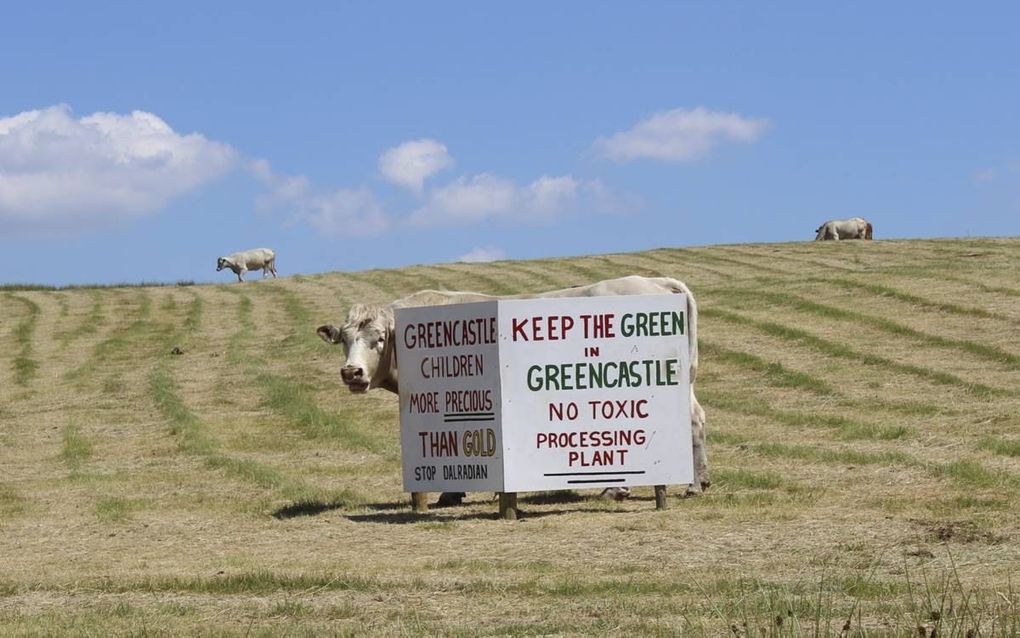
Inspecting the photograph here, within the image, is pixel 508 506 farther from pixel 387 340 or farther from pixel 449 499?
pixel 387 340

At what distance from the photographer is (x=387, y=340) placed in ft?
50.6

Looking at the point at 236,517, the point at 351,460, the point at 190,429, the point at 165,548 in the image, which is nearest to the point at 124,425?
the point at 190,429

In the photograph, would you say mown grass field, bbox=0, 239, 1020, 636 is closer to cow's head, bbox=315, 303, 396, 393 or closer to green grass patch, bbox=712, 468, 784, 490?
green grass patch, bbox=712, 468, 784, 490

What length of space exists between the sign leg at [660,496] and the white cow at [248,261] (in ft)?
194

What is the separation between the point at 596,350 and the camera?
14.1 m

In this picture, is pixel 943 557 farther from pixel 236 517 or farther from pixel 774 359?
pixel 774 359

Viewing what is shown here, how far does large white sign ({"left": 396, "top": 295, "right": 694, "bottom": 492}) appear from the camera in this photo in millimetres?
13984

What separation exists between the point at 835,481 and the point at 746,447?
292cm

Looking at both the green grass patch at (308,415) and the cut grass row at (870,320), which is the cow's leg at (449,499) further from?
the cut grass row at (870,320)

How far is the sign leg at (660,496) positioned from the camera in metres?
13.8

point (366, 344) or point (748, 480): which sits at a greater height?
point (366, 344)

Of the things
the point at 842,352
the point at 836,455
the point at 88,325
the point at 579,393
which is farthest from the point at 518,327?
the point at 88,325

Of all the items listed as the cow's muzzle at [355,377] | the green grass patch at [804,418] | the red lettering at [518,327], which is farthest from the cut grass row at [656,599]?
the green grass patch at [804,418]

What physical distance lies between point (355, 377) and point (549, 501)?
2.38 meters
